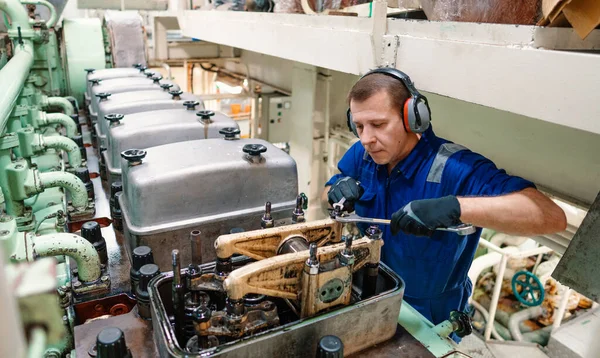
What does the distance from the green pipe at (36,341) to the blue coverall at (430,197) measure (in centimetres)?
119

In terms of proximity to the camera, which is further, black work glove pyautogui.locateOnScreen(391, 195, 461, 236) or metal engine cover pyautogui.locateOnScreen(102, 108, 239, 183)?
metal engine cover pyautogui.locateOnScreen(102, 108, 239, 183)

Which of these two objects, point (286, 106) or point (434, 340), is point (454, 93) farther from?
point (286, 106)

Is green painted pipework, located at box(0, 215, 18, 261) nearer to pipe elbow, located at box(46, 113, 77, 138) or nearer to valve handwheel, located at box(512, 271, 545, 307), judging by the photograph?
pipe elbow, located at box(46, 113, 77, 138)

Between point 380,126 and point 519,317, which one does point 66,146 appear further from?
point 519,317

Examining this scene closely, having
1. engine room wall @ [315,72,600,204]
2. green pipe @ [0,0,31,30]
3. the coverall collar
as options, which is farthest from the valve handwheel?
green pipe @ [0,0,31,30]

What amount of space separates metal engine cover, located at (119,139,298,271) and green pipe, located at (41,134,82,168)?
0.83m

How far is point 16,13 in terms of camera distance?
275 cm

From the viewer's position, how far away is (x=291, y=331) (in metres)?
0.78

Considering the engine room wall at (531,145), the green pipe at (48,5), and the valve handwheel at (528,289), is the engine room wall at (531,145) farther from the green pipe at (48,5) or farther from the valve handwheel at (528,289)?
the green pipe at (48,5)

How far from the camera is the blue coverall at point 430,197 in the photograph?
132 cm

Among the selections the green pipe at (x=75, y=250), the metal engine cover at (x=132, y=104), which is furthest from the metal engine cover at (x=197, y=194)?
the metal engine cover at (x=132, y=104)

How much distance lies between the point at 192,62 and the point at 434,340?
4.52 meters

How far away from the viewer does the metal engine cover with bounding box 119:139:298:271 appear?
1.17 m

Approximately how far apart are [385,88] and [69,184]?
120 cm
